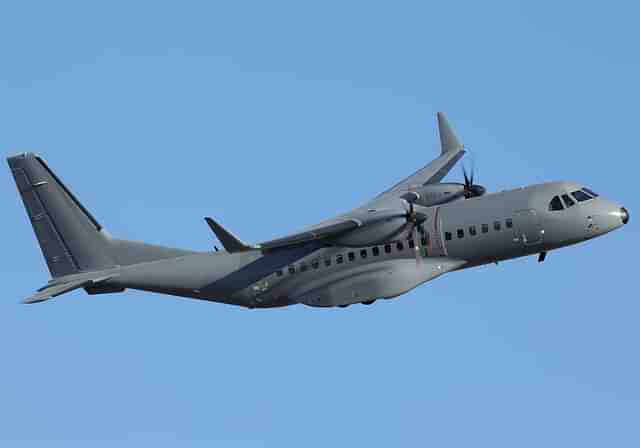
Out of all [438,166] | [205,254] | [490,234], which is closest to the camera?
[490,234]

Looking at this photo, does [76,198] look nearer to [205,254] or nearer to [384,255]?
[205,254]

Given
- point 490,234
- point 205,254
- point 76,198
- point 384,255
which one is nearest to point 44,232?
point 76,198

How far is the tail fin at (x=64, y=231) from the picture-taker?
148 ft

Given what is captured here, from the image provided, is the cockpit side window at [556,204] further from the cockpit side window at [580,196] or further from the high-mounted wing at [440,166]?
the high-mounted wing at [440,166]

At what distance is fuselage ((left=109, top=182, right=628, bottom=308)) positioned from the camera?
4184 cm

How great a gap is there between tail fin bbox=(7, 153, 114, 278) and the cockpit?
18.6 meters

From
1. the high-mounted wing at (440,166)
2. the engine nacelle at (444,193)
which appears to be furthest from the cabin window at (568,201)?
the high-mounted wing at (440,166)

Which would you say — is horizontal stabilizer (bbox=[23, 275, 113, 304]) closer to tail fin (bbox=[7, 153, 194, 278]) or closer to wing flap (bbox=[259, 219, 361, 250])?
tail fin (bbox=[7, 153, 194, 278])

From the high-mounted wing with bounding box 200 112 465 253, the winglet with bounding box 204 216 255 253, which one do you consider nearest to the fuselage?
the high-mounted wing with bounding box 200 112 465 253

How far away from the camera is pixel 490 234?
41812 mm

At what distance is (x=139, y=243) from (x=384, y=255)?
35.3ft

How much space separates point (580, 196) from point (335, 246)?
989 cm

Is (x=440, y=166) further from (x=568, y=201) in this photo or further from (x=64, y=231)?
(x=64, y=231)

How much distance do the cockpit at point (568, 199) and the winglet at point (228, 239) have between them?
11942 mm
